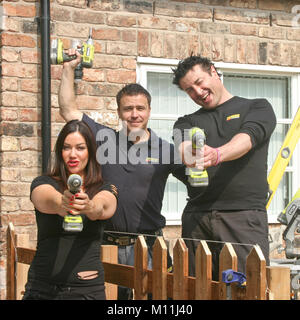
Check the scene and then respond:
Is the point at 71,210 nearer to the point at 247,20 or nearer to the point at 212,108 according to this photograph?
the point at 212,108

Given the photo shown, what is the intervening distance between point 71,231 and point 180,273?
1.91 ft

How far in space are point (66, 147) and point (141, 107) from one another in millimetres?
875

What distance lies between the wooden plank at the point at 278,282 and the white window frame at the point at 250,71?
348 cm

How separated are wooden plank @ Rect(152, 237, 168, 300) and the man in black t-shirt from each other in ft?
2.15

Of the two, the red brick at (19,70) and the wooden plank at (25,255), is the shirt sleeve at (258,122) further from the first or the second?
the red brick at (19,70)

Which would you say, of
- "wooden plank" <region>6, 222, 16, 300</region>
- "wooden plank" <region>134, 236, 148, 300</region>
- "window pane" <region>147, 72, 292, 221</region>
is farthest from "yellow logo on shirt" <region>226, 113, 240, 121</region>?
"window pane" <region>147, 72, 292, 221</region>

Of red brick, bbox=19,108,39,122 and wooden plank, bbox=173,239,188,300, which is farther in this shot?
red brick, bbox=19,108,39,122

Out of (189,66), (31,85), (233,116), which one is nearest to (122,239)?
(233,116)

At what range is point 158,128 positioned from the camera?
6.25 meters

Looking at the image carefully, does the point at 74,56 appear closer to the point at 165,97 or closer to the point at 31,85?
the point at 31,85

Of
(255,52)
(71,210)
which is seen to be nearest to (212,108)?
(71,210)

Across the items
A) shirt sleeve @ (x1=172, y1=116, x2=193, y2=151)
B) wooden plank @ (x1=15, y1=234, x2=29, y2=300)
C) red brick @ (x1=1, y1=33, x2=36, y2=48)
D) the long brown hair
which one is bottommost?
wooden plank @ (x1=15, y1=234, x2=29, y2=300)

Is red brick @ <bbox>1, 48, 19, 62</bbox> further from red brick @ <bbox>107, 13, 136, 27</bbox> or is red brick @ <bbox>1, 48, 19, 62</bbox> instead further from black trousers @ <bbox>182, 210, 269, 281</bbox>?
black trousers @ <bbox>182, 210, 269, 281</bbox>

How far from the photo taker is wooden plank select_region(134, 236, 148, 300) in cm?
332
